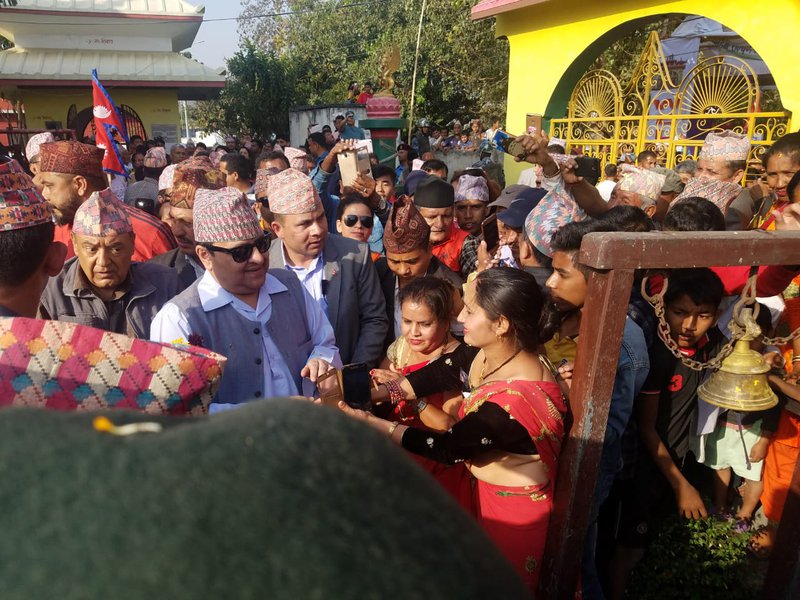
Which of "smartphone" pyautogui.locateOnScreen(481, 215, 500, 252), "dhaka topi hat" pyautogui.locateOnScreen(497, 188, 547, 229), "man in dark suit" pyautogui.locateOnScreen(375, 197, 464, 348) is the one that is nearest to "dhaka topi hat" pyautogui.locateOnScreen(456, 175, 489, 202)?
"smartphone" pyautogui.locateOnScreen(481, 215, 500, 252)

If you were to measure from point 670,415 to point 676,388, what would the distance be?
15 centimetres

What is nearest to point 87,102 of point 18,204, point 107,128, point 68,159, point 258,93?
point 258,93

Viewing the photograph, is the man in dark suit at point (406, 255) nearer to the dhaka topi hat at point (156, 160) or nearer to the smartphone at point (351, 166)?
the smartphone at point (351, 166)

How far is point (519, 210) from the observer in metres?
3.97

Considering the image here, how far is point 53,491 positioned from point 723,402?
209 cm

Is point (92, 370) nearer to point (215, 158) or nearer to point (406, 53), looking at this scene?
point (215, 158)

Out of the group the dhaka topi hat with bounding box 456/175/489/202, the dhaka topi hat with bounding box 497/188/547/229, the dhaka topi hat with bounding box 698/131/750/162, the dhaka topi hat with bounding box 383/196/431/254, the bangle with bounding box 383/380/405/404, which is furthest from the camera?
the dhaka topi hat with bounding box 456/175/489/202

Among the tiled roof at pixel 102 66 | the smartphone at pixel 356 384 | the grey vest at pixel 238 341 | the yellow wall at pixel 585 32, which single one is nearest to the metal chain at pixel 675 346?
the smartphone at pixel 356 384

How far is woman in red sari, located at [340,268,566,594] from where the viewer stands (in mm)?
2090

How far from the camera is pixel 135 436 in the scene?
48 cm

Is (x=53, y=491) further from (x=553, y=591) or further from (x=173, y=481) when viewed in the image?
(x=553, y=591)

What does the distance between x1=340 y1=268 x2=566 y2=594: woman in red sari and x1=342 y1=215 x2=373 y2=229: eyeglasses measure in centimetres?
185

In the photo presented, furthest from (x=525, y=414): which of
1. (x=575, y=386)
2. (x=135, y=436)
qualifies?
(x=135, y=436)

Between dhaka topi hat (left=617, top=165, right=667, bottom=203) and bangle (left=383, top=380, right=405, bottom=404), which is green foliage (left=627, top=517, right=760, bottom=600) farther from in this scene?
dhaka topi hat (left=617, top=165, right=667, bottom=203)
